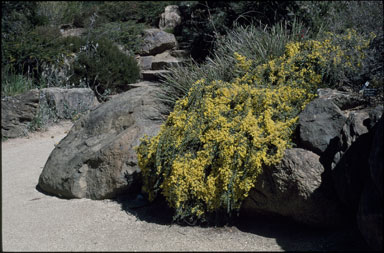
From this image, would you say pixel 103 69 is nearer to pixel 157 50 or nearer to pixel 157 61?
pixel 157 61

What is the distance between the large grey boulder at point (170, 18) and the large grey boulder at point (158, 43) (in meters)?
0.86

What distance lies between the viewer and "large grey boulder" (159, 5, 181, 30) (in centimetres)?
1381

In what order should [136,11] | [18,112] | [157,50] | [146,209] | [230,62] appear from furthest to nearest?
1. [136,11]
2. [157,50]
3. [18,112]
4. [230,62]
5. [146,209]

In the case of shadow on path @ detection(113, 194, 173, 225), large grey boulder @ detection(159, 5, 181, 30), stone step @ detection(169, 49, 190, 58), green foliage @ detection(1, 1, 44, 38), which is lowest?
shadow on path @ detection(113, 194, 173, 225)

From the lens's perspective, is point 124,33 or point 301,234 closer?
point 301,234

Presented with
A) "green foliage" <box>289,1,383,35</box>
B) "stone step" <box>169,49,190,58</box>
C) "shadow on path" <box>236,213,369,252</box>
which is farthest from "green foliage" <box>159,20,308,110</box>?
"stone step" <box>169,49,190,58</box>

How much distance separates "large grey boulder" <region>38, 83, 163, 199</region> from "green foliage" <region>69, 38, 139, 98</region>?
450 cm

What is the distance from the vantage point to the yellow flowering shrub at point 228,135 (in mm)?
4062

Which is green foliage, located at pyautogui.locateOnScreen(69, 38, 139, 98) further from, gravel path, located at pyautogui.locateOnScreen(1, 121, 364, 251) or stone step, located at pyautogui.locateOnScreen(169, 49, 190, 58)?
gravel path, located at pyautogui.locateOnScreen(1, 121, 364, 251)

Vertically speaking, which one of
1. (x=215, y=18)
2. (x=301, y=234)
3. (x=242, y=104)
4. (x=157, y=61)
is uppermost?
(x=215, y=18)

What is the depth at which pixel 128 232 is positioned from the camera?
4258mm

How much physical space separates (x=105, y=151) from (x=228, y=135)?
169 cm

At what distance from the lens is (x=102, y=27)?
1341 centimetres

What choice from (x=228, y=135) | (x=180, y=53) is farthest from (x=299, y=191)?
(x=180, y=53)
